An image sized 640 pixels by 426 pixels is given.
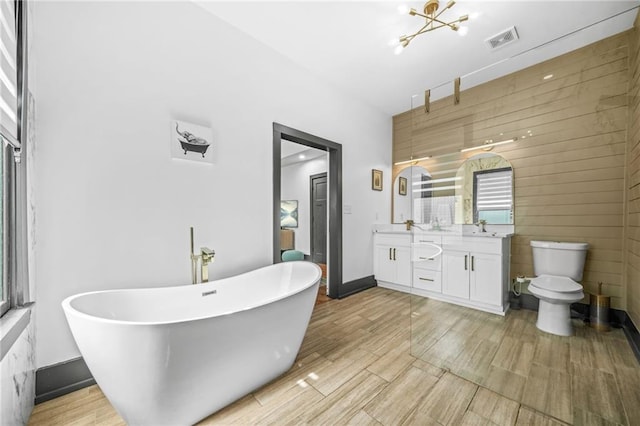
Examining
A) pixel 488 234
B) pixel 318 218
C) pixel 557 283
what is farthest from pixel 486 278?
pixel 318 218

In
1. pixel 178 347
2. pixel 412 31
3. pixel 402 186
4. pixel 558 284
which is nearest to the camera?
pixel 178 347

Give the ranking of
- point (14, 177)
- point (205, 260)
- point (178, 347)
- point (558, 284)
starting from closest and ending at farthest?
point (178, 347) → point (14, 177) → point (205, 260) → point (558, 284)

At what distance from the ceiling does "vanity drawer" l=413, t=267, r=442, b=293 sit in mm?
2008

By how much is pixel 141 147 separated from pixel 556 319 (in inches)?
135

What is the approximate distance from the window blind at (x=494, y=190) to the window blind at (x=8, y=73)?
11.6 ft

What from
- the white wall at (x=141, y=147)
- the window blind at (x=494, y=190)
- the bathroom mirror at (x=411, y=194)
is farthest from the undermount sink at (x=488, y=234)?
the white wall at (x=141, y=147)

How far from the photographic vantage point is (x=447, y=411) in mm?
1295

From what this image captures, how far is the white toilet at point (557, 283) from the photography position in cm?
190

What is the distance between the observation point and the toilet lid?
192 cm

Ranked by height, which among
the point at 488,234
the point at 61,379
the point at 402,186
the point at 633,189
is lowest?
the point at 61,379

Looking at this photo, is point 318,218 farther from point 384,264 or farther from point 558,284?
point 558,284

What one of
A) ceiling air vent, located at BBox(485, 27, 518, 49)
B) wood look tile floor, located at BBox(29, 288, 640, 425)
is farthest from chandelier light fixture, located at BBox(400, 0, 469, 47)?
wood look tile floor, located at BBox(29, 288, 640, 425)

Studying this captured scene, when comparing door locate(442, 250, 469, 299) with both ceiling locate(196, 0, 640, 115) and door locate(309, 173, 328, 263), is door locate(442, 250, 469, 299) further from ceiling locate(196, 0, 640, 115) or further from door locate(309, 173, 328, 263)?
door locate(309, 173, 328, 263)

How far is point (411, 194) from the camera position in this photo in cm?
348
